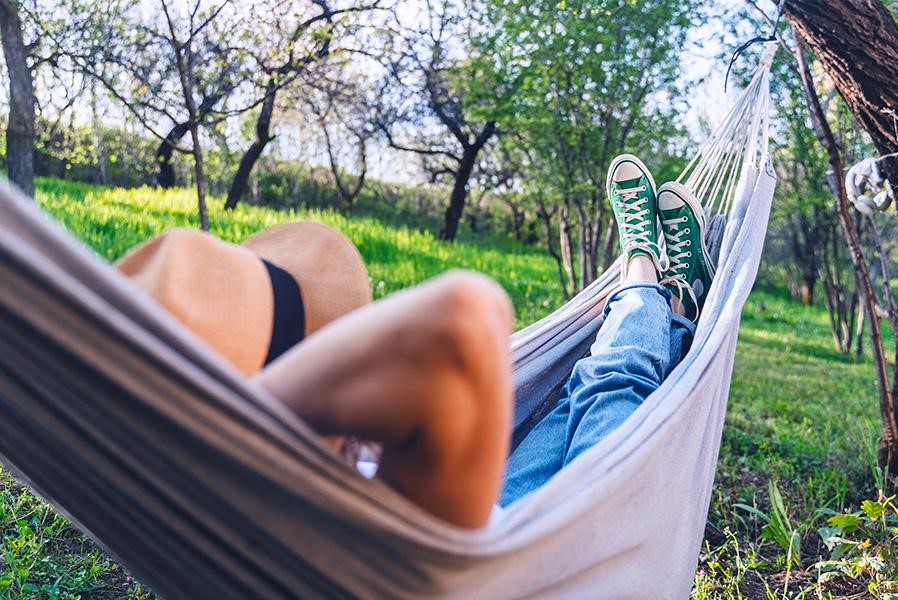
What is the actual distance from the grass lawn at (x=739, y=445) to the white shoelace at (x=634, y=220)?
29.3 inches

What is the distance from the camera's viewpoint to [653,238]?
204cm

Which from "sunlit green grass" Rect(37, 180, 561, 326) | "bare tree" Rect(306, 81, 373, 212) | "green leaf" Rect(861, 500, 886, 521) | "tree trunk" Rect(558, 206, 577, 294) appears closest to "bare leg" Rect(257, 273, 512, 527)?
"green leaf" Rect(861, 500, 886, 521)

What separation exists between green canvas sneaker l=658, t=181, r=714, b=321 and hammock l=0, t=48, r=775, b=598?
36.6 inches

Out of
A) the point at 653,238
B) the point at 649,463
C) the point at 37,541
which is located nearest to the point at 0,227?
the point at 649,463

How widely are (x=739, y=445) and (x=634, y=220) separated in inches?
55.7

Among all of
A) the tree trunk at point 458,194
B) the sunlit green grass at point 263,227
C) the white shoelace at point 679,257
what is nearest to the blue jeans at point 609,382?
the white shoelace at point 679,257

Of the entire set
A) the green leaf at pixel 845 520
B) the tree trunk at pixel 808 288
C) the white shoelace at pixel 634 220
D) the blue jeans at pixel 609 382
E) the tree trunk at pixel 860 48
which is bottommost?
the tree trunk at pixel 808 288

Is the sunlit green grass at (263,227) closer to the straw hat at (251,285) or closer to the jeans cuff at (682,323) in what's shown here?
the jeans cuff at (682,323)

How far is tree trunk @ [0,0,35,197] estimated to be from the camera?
3.47 m

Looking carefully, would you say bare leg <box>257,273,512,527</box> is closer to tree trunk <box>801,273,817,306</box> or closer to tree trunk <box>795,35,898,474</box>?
tree trunk <box>795,35,898,474</box>

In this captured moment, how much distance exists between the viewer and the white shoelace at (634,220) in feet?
6.64

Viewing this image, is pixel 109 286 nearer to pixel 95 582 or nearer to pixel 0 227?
pixel 0 227

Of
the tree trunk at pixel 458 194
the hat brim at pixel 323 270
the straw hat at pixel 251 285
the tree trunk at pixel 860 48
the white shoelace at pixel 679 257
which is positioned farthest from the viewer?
the tree trunk at pixel 458 194

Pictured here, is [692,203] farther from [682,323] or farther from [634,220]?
[682,323]
